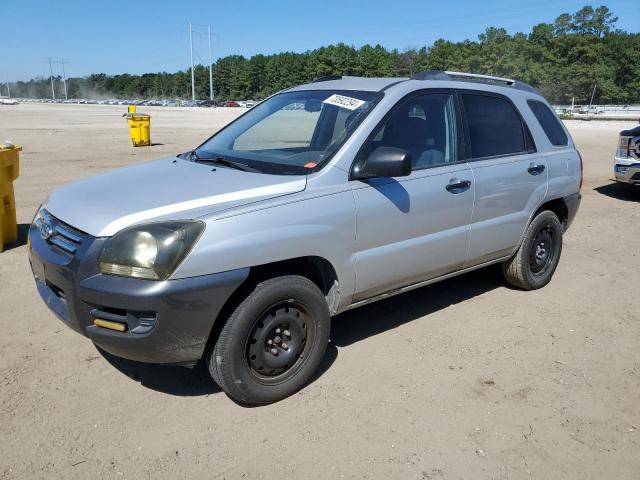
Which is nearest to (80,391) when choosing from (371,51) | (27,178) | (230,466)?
(230,466)

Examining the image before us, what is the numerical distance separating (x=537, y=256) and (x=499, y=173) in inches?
47.9

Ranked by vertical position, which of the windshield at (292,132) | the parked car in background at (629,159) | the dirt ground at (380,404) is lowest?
the dirt ground at (380,404)

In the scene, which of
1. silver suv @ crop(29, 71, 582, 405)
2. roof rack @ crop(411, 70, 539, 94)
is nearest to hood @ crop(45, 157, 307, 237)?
silver suv @ crop(29, 71, 582, 405)

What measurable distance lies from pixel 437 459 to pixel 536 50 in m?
96.8

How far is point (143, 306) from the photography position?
2830 mm

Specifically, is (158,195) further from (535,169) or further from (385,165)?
(535,169)

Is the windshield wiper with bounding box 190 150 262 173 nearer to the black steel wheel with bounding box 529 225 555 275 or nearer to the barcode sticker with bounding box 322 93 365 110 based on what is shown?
the barcode sticker with bounding box 322 93 365 110

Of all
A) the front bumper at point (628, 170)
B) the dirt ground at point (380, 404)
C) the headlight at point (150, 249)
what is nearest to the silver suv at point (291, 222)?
the headlight at point (150, 249)

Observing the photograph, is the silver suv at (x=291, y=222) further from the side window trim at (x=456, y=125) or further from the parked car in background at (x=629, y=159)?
the parked car in background at (x=629, y=159)

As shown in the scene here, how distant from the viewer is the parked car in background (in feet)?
32.7

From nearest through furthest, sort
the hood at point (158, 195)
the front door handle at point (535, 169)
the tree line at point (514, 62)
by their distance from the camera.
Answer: the hood at point (158, 195), the front door handle at point (535, 169), the tree line at point (514, 62)

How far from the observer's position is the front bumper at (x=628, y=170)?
9.94m

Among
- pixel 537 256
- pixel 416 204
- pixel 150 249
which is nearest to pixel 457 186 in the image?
pixel 416 204

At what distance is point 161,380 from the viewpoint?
3.65m
